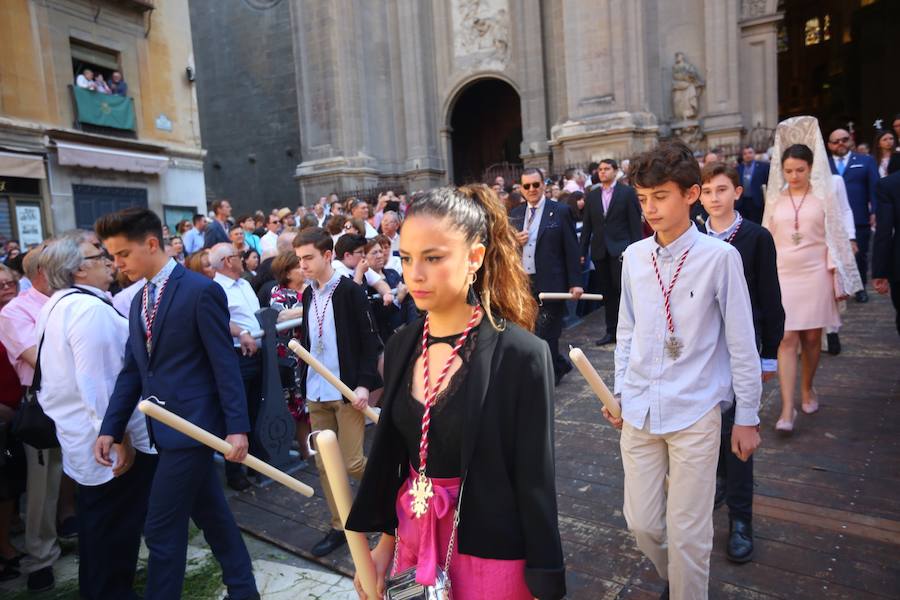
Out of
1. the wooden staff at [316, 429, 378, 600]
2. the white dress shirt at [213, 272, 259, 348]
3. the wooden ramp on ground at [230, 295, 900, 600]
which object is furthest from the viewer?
the white dress shirt at [213, 272, 259, 348]

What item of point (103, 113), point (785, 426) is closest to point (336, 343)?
point (785, 426)

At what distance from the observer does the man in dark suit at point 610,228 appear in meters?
7.48

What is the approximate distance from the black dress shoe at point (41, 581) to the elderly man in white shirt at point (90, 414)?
20.5 inches

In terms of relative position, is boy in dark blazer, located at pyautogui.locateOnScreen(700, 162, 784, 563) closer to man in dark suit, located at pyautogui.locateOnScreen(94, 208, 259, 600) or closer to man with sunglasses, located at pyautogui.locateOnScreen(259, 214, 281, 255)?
man in dark suit, located at pyautogui.locateOnScreen(94, 208, 259, 600)

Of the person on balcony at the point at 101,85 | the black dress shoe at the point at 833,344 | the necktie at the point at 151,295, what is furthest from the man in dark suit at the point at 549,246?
the person on balcony at the point at 101,85

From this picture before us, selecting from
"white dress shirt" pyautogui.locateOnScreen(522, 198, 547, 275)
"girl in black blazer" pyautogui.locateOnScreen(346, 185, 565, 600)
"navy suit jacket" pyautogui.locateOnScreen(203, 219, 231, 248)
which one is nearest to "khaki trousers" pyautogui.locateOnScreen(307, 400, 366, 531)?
"girl in black blazer" pyautogui.locateOnScreen(346, 185, 565, 600)

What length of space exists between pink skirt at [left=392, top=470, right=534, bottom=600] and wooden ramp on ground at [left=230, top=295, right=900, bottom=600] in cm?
150

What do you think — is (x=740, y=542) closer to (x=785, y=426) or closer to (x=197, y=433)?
(x=785, y=426)

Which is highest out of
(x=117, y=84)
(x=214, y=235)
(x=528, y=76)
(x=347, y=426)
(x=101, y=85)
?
(x=528, y=76)

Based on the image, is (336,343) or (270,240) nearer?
(336,343)

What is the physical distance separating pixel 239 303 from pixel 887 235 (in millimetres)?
5126

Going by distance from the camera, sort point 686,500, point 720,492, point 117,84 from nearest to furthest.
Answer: point 686,500, point 720,492, point 117,84

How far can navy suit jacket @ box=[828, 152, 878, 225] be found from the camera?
26.4 feet

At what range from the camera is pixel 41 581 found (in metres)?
3.81
